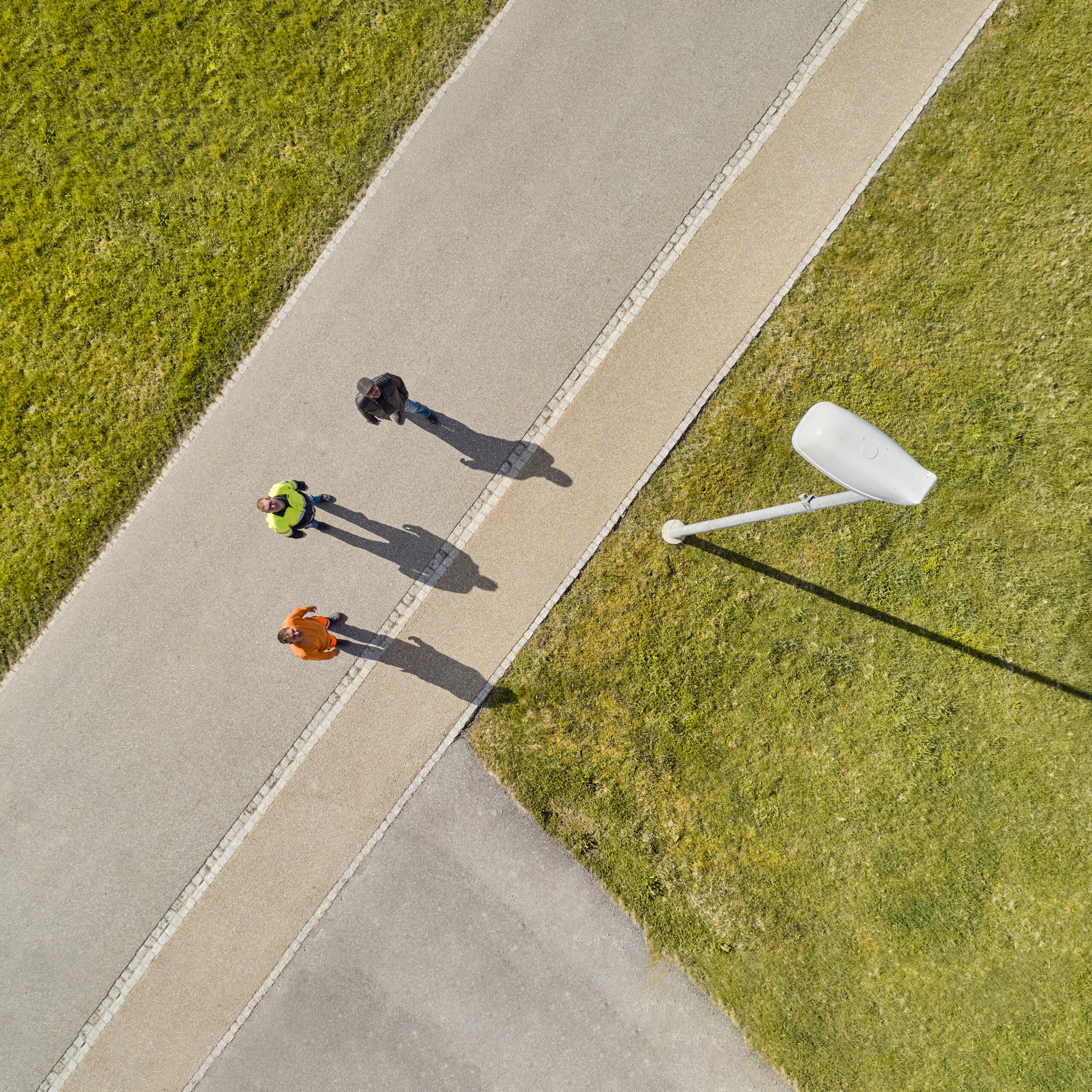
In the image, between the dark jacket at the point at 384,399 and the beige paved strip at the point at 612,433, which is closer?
the dark jacket at the point at 384,399

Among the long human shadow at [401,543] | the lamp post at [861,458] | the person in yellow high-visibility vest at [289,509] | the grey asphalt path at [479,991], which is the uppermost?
the lamp post at [861,458]

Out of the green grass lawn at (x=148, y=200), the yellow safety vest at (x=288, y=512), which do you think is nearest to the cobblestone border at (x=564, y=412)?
the yellow safety vest at (x=288, y=512)

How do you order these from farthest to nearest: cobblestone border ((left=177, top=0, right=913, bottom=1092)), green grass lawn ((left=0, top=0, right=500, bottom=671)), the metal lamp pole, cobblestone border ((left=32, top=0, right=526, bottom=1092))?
green grass lawn ((left=0, top=0, right=500, bottom=671)) < cobblestone border ((left=177, top=0, right=913, bottom=1092)) < cobblestone border ((left=32, top=0, right=526, bottom=1092)) < the metal lamp pole

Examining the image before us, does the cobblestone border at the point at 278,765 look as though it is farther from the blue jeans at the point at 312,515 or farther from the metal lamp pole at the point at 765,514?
the metal lamp pole at the point at 765,514

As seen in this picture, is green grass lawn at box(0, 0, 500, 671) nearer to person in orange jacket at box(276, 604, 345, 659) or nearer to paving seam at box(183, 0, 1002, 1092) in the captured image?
person in orange jacket at box(276, 604, 345, 659)

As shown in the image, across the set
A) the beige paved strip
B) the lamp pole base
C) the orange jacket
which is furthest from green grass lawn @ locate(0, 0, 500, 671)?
the lamp pole base
